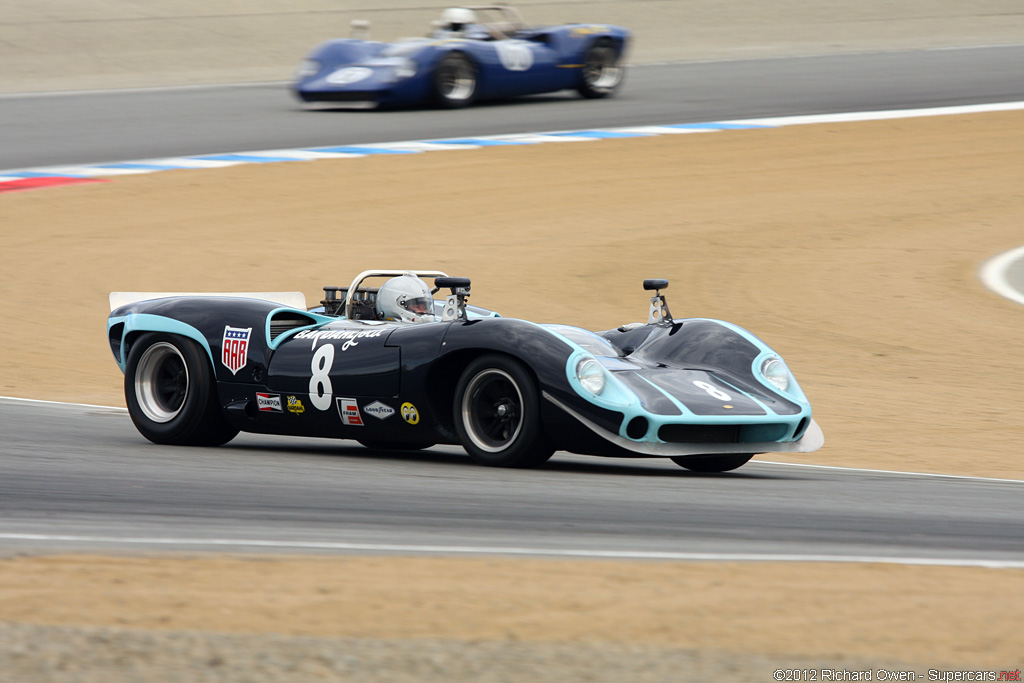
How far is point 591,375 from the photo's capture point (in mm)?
7332

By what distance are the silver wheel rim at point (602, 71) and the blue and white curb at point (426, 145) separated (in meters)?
2.57

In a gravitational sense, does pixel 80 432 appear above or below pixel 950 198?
below

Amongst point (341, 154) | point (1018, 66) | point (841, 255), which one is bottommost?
point (841, 255)

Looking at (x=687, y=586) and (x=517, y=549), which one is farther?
(x=517, y=549)

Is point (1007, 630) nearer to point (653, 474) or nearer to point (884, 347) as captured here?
point (653, 474)

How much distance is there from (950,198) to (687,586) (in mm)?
14774

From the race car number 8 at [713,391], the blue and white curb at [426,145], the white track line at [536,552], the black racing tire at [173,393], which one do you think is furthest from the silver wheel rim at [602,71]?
the white track line at [536,552]

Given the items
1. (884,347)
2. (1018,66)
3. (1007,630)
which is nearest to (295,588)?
(1007,630)

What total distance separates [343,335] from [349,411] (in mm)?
435

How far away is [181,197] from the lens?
1816 centimetres

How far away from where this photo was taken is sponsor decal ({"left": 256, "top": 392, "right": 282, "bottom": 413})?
8250 millimetres

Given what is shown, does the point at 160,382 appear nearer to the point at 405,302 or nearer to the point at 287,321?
the point at 287,321

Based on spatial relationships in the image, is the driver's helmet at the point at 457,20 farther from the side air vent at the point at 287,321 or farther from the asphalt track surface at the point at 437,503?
the side air vent at the point at 287,321

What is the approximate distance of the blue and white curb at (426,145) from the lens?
19312mm
